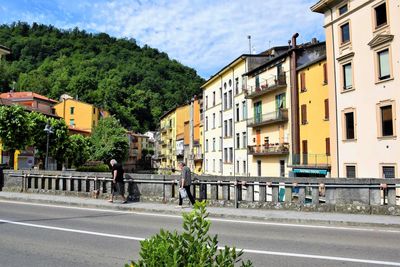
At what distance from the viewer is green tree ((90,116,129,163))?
73.8 m

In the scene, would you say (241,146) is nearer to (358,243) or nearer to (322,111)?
(322,111)

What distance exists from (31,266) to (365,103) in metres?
Result: 24.7

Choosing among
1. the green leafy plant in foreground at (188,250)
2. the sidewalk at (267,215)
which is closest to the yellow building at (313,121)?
the sidewalk at (267,215)

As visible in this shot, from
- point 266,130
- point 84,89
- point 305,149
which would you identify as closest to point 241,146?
point 266,130

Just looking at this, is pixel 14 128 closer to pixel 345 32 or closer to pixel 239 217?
pixel 239 217

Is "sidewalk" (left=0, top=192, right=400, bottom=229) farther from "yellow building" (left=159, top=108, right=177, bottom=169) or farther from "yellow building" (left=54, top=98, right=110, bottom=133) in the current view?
"yellow building" (left=159, top=108, right=177, bottom=169)

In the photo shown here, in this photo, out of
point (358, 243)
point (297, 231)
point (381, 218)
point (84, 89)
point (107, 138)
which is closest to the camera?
point (358, 243)

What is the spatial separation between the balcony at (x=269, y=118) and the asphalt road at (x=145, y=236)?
26571 millimetres

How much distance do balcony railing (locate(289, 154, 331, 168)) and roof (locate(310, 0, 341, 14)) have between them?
462 inches

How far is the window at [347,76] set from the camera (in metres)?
28.0

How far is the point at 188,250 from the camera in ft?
9.83

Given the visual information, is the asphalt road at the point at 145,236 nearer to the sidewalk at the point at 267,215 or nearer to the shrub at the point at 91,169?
the sidewalk at the point at 267,215

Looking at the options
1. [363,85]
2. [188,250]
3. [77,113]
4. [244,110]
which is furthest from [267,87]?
[77,113]

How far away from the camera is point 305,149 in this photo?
35.8m
